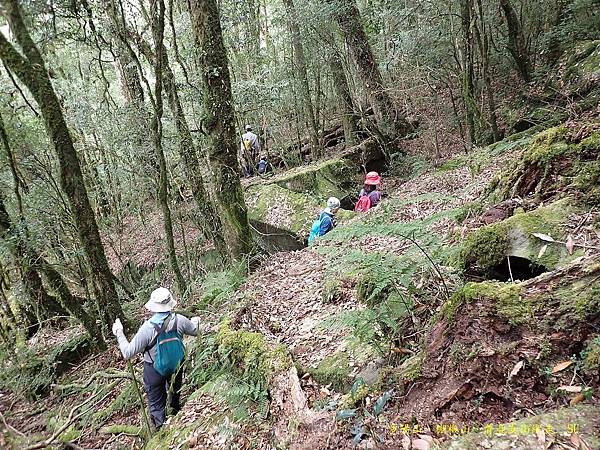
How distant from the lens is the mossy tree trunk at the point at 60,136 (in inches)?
268

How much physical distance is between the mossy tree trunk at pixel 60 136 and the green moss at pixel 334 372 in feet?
16.3

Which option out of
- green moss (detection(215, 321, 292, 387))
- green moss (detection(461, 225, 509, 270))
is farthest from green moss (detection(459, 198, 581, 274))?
green moss (detection(215, 321, 292, 387))

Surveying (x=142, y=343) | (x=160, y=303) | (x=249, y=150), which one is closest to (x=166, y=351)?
(x=142, y=343)

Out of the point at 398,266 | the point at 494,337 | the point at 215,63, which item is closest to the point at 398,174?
the point at 215,63

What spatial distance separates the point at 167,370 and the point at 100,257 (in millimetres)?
2946

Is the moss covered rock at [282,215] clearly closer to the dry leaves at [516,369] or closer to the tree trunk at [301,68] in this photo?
the tree trunk at [301,68]

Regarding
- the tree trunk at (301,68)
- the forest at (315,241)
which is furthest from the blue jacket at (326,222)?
the tree trunk at (301,68)

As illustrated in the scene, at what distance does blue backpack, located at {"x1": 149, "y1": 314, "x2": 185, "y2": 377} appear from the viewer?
A: 557 centimetres

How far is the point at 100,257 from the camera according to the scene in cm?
762

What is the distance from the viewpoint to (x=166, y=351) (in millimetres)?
5609

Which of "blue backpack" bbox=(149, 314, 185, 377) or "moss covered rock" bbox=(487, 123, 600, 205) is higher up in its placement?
"moss covered rock" bbox=(487, 123, 600, 205)

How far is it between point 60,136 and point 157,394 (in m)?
4.40

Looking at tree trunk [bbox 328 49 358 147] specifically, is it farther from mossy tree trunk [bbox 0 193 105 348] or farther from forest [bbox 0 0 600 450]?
mossy tree trunk [bbox 0 193 105 348]

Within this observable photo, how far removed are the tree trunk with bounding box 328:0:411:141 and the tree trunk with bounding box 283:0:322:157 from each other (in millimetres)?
1409
